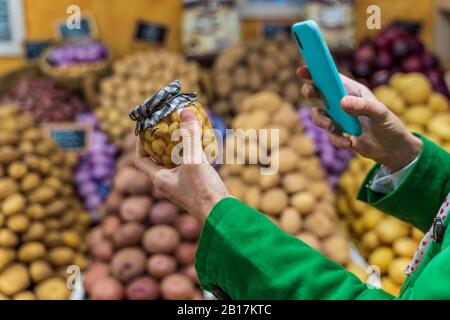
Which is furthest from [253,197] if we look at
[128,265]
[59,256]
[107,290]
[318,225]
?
[59,256]

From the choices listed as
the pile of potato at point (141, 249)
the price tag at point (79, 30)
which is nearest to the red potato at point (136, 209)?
the pile of potato at point (141, 249)

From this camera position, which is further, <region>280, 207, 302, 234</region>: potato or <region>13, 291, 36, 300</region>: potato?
<region>280, 207, 302, 234</region>: potato

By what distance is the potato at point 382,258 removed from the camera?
2.14 metres

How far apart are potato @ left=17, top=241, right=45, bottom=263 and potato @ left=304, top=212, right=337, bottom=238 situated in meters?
0.93

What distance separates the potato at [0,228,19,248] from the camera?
6.17 feet

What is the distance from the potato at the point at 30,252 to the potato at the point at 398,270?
1.24 m

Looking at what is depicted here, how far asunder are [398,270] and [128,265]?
95 cm

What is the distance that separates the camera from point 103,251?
2.10 m

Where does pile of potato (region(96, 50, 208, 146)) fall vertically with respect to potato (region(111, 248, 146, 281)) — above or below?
above

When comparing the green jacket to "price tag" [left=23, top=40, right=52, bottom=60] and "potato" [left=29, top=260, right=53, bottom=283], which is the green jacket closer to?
"potato" [left=29, top=260, right=53, bottom=283]

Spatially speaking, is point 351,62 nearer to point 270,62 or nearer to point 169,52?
point 270,62

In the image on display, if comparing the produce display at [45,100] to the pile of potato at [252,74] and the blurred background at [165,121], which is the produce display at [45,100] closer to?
the blurred background at [165,121]

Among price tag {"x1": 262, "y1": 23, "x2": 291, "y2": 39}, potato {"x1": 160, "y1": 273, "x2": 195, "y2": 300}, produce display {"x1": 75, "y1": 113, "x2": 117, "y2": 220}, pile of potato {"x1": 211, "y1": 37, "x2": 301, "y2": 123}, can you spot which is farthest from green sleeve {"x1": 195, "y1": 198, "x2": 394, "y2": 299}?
price tag {"x1": 262, "y1": 23, "x2": 291, "y2": 39}

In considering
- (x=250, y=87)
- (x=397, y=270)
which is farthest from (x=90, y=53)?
(x=397, y=270)
